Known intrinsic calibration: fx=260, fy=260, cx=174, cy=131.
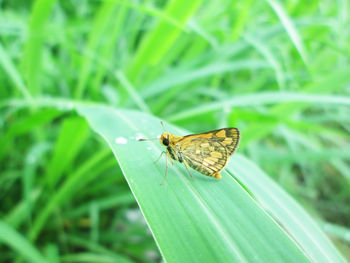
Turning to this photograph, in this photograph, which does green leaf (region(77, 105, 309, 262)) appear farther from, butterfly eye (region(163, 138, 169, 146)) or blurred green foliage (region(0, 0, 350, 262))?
blurred green foliage (region(0, 0, 350, 262))

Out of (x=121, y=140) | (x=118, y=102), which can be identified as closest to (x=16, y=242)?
(x=121, y=140)

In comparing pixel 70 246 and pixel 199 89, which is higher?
pixel 199 89

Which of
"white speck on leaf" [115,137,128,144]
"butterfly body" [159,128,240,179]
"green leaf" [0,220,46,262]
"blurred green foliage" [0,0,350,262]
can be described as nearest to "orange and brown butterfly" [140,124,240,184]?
"butterfly body" [159,128,240,179]

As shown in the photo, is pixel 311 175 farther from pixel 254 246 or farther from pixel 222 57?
pixel 254 246

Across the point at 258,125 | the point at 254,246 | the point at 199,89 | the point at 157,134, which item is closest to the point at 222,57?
the point at 199,89

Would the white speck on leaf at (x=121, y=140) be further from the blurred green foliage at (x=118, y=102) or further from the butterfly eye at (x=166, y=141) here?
the blurred green foliage at (x=118, y=102)

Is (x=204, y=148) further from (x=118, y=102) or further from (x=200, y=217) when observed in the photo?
(x=118, y=102)
